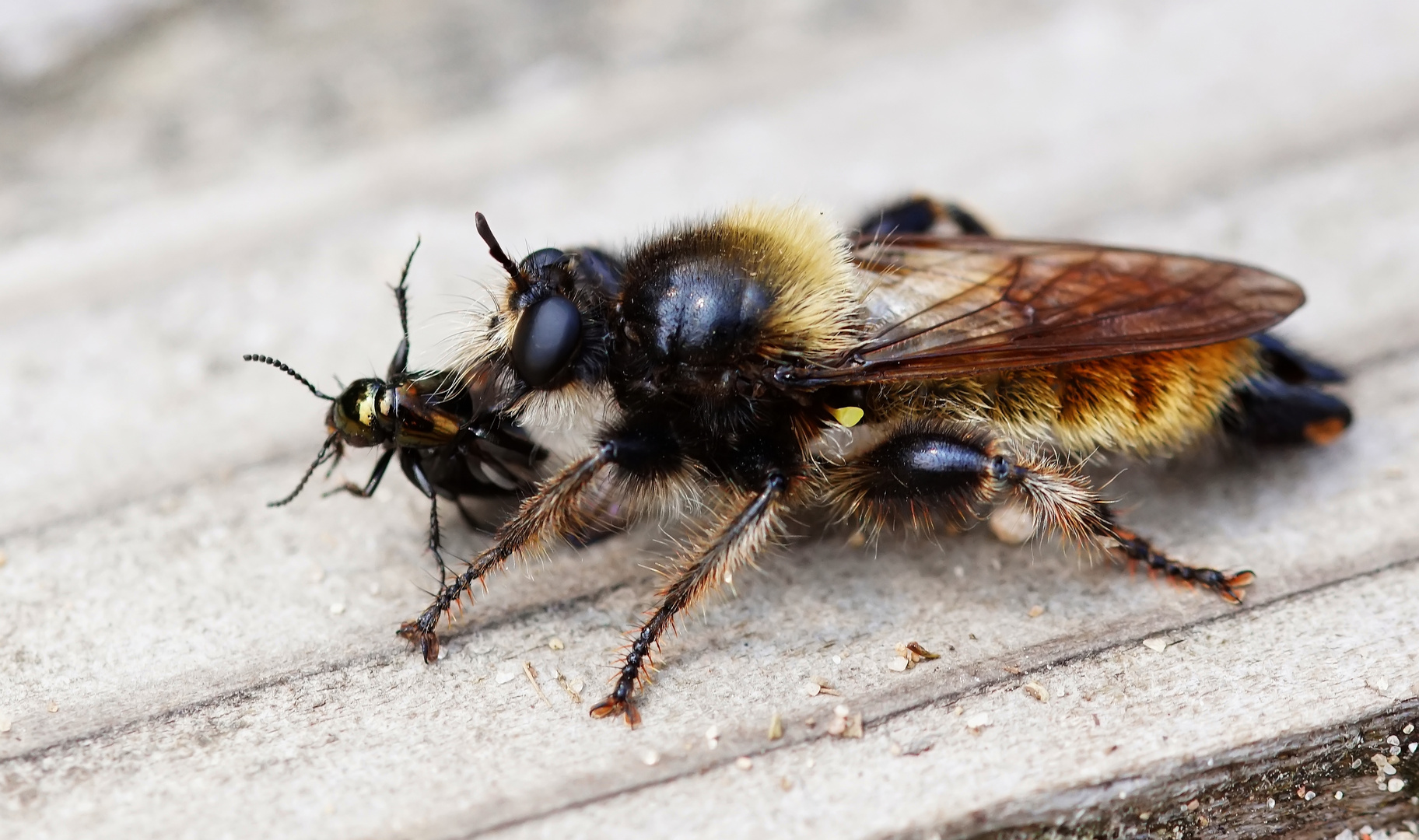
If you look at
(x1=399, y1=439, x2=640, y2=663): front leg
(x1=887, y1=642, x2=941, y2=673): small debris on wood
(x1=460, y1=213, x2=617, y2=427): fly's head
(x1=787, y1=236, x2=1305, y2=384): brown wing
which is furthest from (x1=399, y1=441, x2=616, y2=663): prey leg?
(x1=887, y1=642, x2=941, y2=673): small debris on wood

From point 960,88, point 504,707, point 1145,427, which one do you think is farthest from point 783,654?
point 960,88

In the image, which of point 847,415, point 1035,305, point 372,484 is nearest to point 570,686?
point 372,484

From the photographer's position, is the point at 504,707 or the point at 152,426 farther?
the point at 152,426

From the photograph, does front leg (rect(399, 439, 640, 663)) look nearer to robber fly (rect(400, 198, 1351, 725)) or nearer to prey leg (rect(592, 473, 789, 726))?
robber fly (rect(400, 198, 1351, 725))

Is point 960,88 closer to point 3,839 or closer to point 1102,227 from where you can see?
point 1102,227

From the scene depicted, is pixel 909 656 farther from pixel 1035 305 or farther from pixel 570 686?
pixel 1035 305
